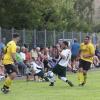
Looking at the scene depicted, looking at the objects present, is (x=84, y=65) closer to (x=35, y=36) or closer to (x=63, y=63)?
(x=63, y=63)

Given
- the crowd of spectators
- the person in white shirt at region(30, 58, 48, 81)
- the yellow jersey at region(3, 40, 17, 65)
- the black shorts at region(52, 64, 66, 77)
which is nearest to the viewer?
the yellow jersey at region(3, 40, 17, 65)

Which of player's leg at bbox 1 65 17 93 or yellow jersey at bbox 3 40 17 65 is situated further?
yellow jersey at bbox 3 40 17 65

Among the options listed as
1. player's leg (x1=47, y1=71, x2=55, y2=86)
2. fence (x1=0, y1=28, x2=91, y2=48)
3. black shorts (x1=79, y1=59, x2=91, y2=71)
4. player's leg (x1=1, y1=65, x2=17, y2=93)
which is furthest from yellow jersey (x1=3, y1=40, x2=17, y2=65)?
fence (x1=0, y1=28, x2=91, y2=48)

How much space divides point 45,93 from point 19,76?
906 centimetres

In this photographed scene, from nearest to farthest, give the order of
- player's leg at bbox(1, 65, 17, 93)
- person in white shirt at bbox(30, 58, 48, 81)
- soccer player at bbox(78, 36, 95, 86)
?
player's leg at bbox(1, 65, 17, 93)
soccer player at bbox(78, 36, 95, 86)
person in white shirt at bbox(30, 58, 48, 81)

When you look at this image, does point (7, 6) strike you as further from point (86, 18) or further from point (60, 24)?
point (86, 18)

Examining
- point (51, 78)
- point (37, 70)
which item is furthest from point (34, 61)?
point (51, 78)

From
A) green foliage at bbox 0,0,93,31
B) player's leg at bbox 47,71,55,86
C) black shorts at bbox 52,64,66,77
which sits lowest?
player's leg at bbox 47,71,55,86

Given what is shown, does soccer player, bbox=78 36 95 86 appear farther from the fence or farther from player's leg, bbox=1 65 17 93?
the fence

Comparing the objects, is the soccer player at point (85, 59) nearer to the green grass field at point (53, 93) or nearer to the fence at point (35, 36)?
the green grass field at point (53, 93)

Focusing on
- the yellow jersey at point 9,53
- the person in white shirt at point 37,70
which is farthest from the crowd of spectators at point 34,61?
the yellow jersey at point 9,53

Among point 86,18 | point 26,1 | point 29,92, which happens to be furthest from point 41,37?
point 86,18

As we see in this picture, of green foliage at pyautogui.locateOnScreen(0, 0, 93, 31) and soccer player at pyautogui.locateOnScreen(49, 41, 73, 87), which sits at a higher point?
green foliage at pyautogui.locateOnScreen(0, 0, 93, 31)

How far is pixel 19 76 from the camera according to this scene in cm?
2805
